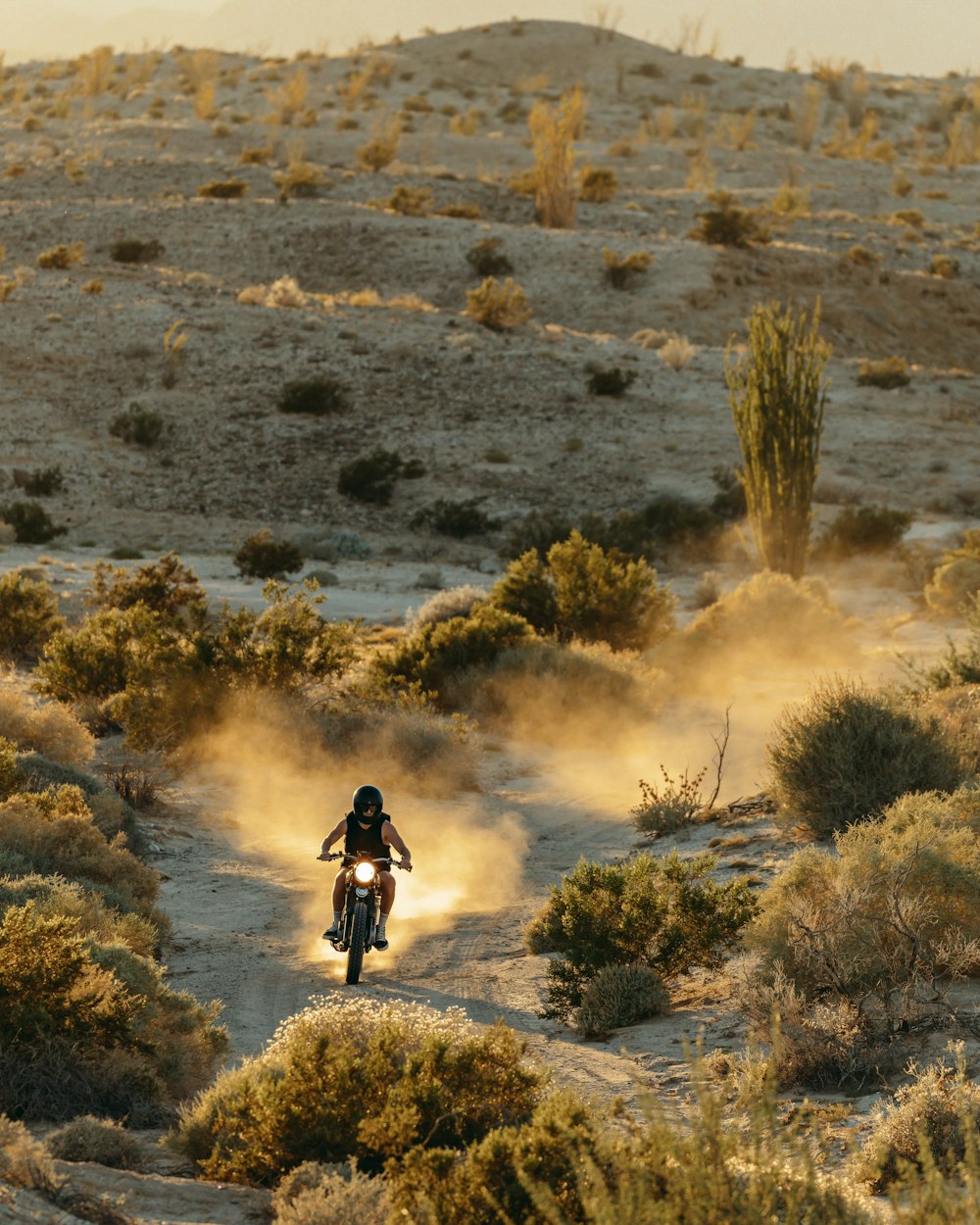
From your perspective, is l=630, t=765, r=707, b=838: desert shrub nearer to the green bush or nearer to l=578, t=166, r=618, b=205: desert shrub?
the green bush

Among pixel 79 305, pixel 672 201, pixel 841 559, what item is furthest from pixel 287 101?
pixel 841 559

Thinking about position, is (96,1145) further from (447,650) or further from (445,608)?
(445,608)

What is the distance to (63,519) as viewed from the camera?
1038 inches

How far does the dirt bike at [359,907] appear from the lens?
784 centimetres

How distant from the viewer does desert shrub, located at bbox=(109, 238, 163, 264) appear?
4141 cm

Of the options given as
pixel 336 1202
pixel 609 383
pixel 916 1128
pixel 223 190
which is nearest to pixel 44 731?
pixel 336 1202

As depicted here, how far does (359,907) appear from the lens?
7898 mm

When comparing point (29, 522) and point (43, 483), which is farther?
point (43, 483)

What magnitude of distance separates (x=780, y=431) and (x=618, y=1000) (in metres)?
14.0

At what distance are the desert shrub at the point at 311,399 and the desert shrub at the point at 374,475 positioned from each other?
2.63 meters

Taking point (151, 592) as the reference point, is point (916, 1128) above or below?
below

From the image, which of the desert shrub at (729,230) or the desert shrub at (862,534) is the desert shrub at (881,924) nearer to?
the desert shrub at (862,534)

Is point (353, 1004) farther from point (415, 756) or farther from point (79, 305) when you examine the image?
point (79, 305)

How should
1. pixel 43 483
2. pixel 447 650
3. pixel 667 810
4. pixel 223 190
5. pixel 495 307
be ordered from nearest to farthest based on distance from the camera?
pixel 667 810 → pixel 447 650 → pixel 43 483 → pixel 495 307 → pixel 223 190
